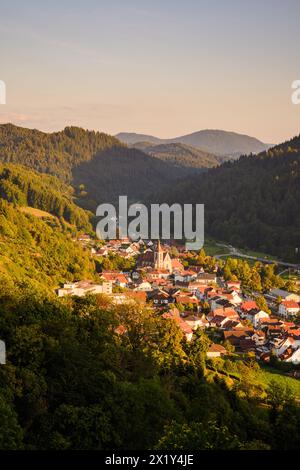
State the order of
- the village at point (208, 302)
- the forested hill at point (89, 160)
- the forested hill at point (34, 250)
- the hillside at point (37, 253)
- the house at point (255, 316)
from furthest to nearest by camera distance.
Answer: the forested hill at point (89, 160) < the house at point (255, 316) < the hillside at point (37, 253) < the village at point (208, 302) < the forested hill at point (34, 250)

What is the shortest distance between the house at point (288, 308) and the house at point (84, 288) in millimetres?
12157

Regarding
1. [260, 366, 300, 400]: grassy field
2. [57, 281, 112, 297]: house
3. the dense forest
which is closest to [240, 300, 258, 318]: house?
[57, 281, 112, 297]: house

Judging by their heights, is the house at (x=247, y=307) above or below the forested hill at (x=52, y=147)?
below

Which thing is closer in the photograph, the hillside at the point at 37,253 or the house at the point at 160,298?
the hillside at the point at 37,253

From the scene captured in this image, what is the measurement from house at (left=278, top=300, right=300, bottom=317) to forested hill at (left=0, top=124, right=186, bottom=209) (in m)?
86.4

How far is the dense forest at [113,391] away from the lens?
465 inches

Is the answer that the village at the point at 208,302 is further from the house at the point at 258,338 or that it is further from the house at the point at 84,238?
the house at the point at 84,238

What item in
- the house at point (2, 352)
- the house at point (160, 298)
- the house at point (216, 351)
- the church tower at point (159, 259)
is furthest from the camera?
the church tower at point (159, 259)

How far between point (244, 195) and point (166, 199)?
58.2 ft

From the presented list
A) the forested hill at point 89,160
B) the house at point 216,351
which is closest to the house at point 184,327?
the house at point 216,351

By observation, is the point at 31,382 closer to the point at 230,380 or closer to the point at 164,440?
the point at 164,440

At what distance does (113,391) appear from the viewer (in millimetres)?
14117

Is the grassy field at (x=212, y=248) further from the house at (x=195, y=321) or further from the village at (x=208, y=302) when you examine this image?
the house at (x=195, y=321)

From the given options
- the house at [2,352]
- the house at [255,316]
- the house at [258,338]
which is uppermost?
the house at [2,352]
